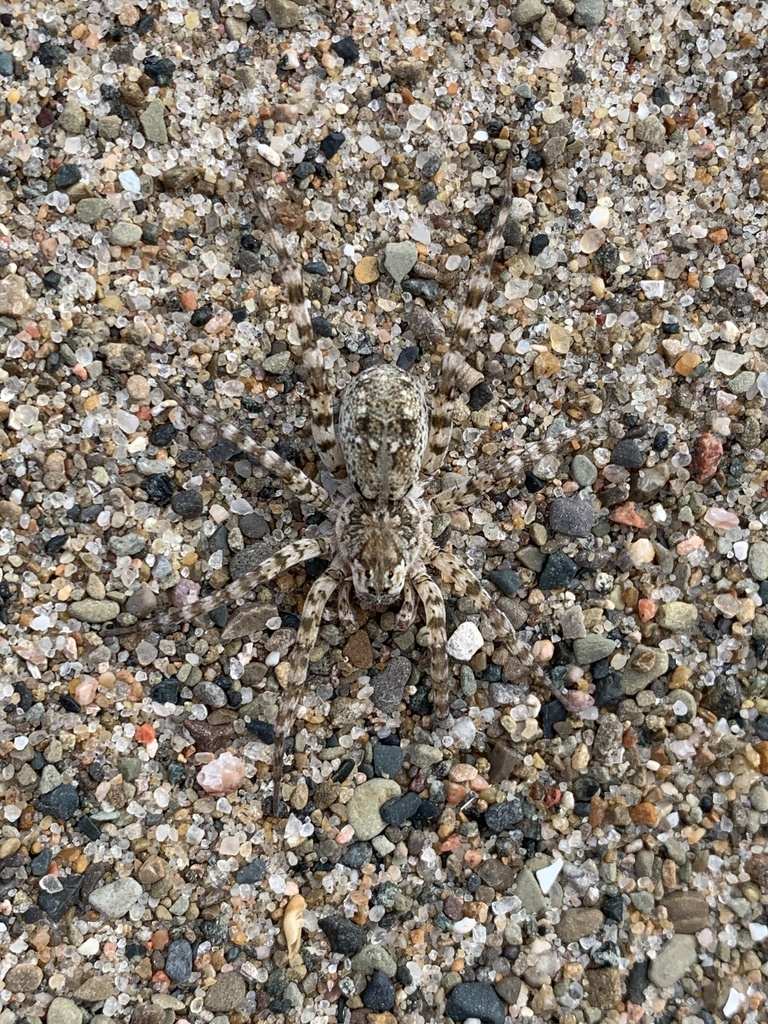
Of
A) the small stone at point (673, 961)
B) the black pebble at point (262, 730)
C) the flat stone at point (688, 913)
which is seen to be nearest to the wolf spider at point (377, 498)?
the black pebble at point (262, 730)

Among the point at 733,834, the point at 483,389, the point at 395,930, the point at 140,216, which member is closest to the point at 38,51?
the point at 140,216

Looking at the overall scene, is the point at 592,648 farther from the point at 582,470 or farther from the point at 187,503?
the point at 187,503

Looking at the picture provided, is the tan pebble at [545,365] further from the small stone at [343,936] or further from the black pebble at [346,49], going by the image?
the small stone at [343,936]

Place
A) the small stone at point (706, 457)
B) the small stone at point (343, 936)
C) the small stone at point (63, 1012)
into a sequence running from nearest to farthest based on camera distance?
the small stone at point (63, 1012)
the small stone at point (343, 936)
the small stone at point (706, 457)

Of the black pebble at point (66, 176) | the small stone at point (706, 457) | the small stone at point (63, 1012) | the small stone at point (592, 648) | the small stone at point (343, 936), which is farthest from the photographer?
the small stone at point (706, 457)

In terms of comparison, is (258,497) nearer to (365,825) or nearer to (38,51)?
(365,825)

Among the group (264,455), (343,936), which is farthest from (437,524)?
(343,936)

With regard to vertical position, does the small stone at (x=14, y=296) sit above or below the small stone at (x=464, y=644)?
above
